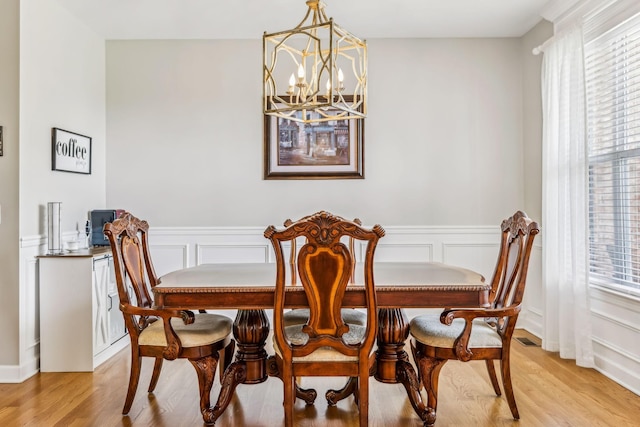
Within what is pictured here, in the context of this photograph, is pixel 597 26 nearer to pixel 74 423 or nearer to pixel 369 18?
pixel 369 18

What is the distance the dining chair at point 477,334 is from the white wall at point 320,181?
1871mm

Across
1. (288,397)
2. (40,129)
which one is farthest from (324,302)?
(40,129)

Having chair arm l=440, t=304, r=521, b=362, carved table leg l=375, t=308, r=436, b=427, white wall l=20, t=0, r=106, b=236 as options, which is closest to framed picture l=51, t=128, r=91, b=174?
white wall l=20, t=0, r=106, b=236

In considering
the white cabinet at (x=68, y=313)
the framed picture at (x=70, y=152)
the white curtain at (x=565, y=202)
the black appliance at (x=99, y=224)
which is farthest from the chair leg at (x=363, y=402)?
the framed picture at (x=70, y=152)

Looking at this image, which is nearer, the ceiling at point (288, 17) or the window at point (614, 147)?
the window at point (614, 147)

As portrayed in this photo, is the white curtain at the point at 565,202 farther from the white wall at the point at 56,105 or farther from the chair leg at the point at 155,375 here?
the white wall at the point at 56,105

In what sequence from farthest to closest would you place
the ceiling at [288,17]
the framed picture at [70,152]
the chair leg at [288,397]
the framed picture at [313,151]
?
the framed picture at [313,151] < the ceiling at [288,17] < the framed picture at [70,152] < the chair leg at [288,397]

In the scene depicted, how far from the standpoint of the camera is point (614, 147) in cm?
301

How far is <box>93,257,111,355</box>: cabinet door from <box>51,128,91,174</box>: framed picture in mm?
827

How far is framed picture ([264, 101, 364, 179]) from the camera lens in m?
4.21

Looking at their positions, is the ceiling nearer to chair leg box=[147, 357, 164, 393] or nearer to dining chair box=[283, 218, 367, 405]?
dining chair box=[283, 218, 367, 405]

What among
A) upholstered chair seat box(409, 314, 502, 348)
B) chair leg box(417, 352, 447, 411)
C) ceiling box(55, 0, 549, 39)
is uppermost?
ceiling box(55, 0, 549, 39)

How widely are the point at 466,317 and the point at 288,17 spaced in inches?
113

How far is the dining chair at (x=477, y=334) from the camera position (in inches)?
86.7
